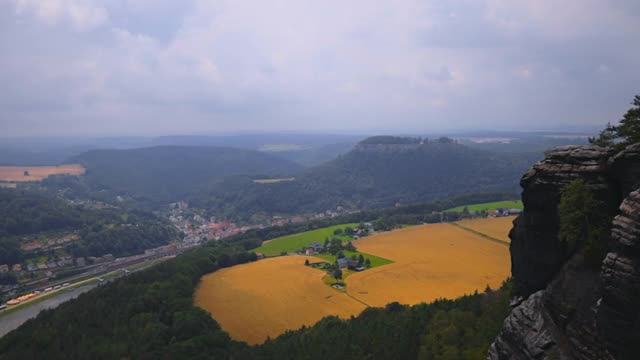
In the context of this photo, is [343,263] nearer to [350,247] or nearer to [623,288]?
[350,247]

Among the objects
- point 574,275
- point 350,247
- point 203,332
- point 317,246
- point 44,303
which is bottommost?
point 44,303

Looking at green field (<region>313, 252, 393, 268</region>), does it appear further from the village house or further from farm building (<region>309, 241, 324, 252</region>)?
farm building (<region>309, 241, 324, 252</region>)

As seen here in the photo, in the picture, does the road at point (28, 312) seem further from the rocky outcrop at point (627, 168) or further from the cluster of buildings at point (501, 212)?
the cluster of buildings at point (501, 212)

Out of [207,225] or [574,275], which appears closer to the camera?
[574,275]

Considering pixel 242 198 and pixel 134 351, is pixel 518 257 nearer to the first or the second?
pixel 134 351

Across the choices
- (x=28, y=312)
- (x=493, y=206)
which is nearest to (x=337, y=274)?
(x=28, y=312)

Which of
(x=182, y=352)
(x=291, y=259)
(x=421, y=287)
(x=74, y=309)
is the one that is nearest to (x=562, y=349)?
(x=182, y=352)

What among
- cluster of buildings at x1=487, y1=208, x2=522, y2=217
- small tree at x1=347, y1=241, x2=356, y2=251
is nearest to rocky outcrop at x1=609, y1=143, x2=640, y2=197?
small tree at x1=347, y1=241, x2=356, y2=251
